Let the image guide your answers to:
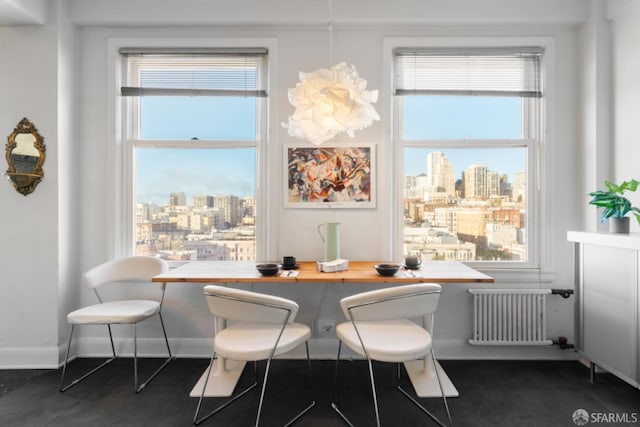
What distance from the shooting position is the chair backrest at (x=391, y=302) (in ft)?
5.52

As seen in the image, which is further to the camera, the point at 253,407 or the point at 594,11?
the point at 594,11

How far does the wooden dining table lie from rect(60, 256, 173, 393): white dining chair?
1.15 feet

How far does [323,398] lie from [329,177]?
5.40 ft

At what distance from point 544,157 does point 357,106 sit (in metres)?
1.85

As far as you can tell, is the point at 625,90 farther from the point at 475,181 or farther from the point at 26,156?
the point at 26,156

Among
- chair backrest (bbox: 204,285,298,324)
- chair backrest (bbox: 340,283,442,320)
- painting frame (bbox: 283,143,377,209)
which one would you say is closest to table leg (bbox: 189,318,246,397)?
chair backrest (bbox: 204,285,298,324)

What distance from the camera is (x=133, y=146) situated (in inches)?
116

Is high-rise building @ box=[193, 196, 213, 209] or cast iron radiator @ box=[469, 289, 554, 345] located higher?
high-rise building @ box=[193, 196, 213, 209]

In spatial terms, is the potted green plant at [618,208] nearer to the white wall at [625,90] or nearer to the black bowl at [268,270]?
the white wall at [625,90]

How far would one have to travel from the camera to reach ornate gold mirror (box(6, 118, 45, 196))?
265 centimetres

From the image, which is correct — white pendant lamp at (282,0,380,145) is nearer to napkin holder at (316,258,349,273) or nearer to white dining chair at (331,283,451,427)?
napkin holder at (316,258,349,273)

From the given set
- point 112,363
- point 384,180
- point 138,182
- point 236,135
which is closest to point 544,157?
point 384,180

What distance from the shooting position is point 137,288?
9.44 ft

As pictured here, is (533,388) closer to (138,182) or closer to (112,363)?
(112,363)
